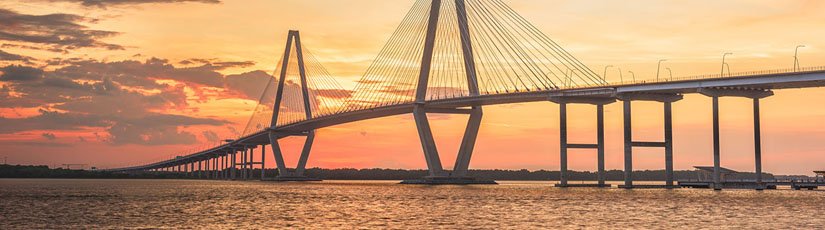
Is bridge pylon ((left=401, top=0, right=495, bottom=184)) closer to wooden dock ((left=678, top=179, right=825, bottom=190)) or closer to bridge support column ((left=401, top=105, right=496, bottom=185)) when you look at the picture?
bridge support column ((left=401, top=105, right=496, bottom=185))

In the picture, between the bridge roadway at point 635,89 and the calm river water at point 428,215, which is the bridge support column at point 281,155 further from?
the calm river water at point 428,215

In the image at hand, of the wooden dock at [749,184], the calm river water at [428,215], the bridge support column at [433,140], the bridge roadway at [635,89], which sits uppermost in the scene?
the bridge roadway at [635,89]

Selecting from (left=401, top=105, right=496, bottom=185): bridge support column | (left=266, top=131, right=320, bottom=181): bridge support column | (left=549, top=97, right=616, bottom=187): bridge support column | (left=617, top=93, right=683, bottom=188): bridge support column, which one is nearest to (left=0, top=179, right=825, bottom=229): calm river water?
(left=617, top=93, right=683, bottom=188): bridge support column

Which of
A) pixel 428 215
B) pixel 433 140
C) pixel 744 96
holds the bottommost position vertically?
pixel 428 215

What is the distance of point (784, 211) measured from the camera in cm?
5231

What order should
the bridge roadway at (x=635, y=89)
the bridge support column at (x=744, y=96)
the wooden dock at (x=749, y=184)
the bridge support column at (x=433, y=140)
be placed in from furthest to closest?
1. the bridge support column at (x=433, y=140)
2. the wooden dock at (x=749, y=184)
3. the bridge support column at (x=744, y=96)
4. the bridge roadway at (x=635, y=89)

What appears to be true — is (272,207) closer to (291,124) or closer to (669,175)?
(669,175)

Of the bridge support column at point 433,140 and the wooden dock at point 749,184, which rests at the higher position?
the bridge support column at point 433,140

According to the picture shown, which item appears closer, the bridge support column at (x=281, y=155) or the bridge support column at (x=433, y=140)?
the bridge support column at (x=433, y=140)

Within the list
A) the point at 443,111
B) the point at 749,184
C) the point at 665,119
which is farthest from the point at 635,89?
the point at 443,111

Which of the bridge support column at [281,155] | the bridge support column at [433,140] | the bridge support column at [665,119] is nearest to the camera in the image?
the bridge support column at [665,119]

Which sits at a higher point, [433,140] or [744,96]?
[744,96]

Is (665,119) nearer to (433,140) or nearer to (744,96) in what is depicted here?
(744,96)

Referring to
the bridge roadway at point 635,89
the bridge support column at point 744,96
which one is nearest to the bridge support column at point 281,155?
the bridge roadway at point 635,89
